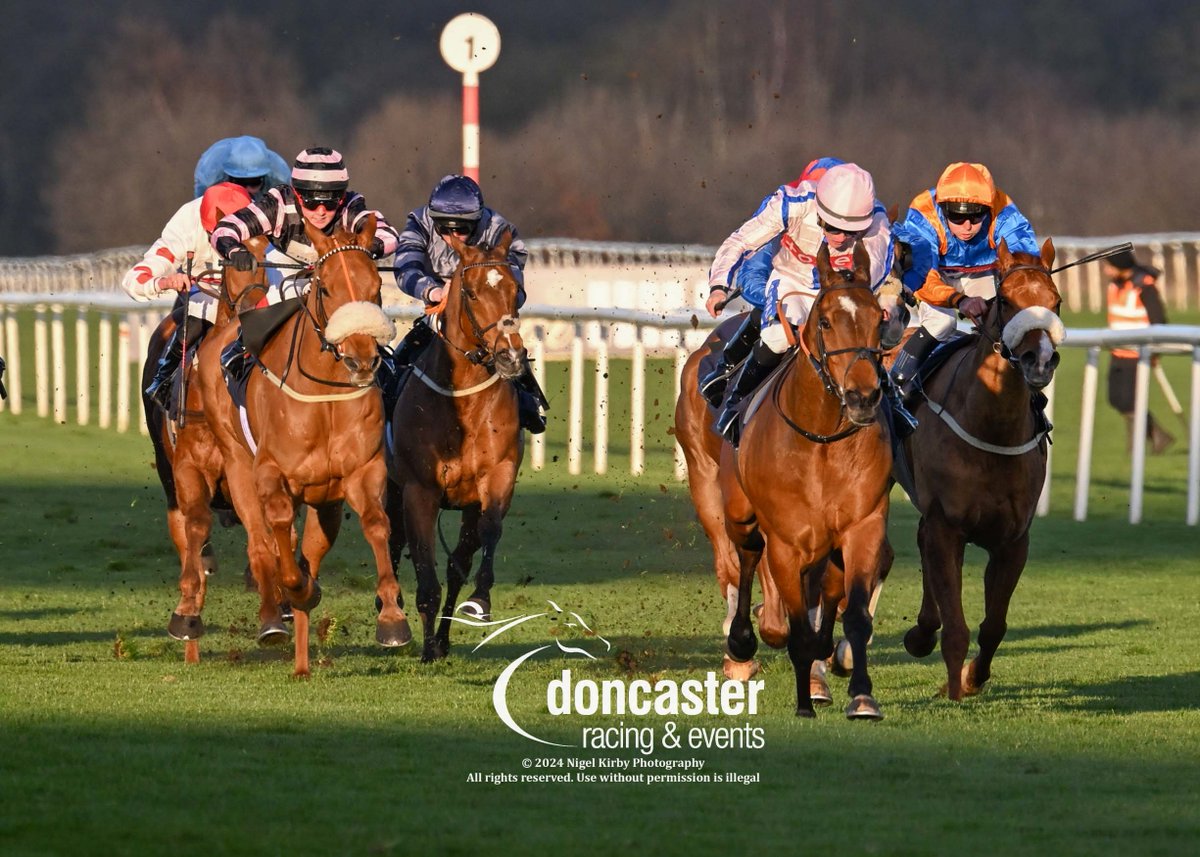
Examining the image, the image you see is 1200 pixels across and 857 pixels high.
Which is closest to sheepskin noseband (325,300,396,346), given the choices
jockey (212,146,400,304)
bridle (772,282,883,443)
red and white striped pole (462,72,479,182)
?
jockey (212,146,400,304)

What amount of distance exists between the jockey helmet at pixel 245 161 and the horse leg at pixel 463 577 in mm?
1920

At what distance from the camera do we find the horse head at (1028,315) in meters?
8.06

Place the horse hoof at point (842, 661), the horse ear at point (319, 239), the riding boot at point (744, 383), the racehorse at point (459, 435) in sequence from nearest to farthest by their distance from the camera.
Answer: the riding boot at point (744, 383) < the horse ear at point (319, 239) < the horse hoof at point (842, 661) < the racehorse at point (459, 435)

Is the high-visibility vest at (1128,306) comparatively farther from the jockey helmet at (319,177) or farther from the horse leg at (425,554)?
the jockey helmet at (319,177)

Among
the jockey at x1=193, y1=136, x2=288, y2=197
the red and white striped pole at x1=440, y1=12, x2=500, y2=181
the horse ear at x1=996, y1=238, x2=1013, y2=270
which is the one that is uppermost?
the red and white striped pole at x1=440, y1=12, x2=500, y2=181

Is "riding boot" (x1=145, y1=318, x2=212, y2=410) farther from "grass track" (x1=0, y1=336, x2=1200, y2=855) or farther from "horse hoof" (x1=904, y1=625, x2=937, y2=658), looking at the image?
"horse hoof" (x1=904, y1=625, x2=937, y2=658)

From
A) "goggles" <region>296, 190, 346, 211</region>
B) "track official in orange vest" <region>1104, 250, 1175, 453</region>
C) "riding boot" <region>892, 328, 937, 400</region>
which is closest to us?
"riding boot" <region>892, 328, 937, 400</region>

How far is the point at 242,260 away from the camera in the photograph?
31.6ft

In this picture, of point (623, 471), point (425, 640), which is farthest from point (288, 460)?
point (623, 471)

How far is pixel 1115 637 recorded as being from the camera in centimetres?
1048

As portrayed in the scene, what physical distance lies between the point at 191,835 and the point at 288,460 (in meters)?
3.40

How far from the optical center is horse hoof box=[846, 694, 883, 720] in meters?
7.73

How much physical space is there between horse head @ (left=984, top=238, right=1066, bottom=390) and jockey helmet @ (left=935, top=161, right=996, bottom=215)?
1.52ft

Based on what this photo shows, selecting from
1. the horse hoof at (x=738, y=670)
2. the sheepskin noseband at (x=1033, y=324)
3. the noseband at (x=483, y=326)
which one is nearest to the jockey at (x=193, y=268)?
the noseband at (x=483, y=326)
